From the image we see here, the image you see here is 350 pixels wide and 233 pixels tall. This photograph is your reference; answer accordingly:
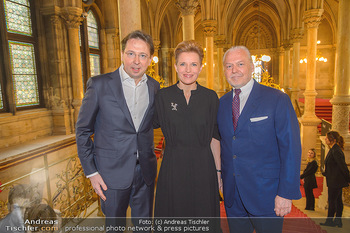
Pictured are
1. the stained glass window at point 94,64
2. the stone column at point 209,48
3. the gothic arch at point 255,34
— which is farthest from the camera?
Answer: the gothic arch at point 255,34

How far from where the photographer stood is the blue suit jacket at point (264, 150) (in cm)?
215

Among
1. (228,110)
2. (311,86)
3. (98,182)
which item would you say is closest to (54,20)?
(98,182)

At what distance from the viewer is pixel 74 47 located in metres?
11.1

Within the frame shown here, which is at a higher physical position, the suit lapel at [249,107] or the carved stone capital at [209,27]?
the carved stone capital at [209,27]

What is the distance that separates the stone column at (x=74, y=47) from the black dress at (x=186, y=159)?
975cm

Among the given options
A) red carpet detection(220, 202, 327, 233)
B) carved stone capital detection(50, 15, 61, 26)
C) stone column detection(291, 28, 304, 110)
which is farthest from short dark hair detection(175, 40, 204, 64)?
stone column detection(291, 28, 304, 110)

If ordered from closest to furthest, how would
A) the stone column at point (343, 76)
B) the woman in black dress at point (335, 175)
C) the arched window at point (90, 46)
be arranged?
the woman in black dress at point (335, 175)
the stone column at point (343, 76)
the arched window at point (90, 46)

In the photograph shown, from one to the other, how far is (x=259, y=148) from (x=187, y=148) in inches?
26.4

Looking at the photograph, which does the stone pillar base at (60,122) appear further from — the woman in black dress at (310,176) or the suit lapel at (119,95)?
the suit lapel at (119,95)

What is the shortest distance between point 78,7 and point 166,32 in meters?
13.0

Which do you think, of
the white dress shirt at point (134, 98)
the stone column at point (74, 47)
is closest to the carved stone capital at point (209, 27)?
the stone column at point (74, 47)

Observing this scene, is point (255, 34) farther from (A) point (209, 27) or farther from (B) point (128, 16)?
(B) point (128, 16)

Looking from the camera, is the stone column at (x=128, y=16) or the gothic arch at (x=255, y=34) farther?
the gothic arch at (x=255, y=34)

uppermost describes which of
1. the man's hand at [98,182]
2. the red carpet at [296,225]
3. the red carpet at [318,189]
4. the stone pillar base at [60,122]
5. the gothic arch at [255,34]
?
the gothic arch at [255,34]
